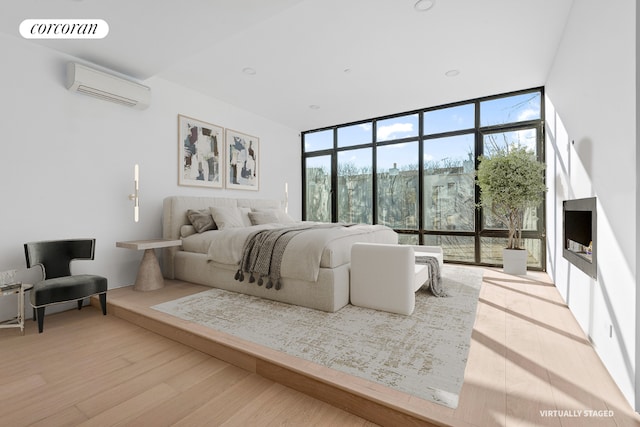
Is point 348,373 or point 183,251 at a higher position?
point 183,251

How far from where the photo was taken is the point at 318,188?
21.5ft

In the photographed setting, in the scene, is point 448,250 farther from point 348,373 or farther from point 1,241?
point 1,241

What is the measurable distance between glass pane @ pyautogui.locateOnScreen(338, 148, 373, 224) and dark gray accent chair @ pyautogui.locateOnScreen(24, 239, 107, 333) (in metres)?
4.33

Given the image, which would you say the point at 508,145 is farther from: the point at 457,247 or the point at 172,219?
the point at 172,219

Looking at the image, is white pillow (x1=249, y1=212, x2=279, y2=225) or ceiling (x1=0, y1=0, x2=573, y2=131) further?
white pillow (x1=249, y1=212, x2=279, y2=225)

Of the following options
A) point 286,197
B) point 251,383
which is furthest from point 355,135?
point 251,383

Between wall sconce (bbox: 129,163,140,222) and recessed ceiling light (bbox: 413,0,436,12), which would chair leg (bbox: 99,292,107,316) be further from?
recessed ceiling light (bbox: 413,0,436,12)

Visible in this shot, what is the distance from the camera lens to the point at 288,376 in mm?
1671

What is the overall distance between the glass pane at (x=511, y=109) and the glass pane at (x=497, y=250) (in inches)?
72.4

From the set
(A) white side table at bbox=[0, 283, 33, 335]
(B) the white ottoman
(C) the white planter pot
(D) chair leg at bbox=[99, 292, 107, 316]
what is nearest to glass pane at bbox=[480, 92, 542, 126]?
(C) the white planter pot

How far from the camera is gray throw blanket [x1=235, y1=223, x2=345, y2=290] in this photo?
110 inches

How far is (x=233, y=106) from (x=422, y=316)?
4368 mm

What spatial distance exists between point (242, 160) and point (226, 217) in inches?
60.4

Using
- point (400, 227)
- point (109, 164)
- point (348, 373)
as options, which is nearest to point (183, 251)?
point (109, 164)
